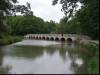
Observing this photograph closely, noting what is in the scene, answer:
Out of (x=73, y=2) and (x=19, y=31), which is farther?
(x=19, y=31)

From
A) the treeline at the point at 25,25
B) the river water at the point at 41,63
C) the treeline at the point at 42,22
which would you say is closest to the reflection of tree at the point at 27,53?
the river water at the point at 41,63

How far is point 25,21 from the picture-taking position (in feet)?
353

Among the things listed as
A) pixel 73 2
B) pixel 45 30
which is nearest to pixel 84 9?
pixel 73 2

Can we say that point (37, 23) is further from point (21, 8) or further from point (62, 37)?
point (21, 8)

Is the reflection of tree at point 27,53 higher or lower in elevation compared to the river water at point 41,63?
lower

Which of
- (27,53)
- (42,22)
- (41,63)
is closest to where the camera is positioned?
(41,63)

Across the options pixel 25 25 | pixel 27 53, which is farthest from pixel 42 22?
pixel 27 53

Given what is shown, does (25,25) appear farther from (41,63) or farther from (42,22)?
(41,63)

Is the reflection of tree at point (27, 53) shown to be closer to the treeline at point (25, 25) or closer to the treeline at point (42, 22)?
the treeline at point (42, 22)

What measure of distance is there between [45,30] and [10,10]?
82527mm

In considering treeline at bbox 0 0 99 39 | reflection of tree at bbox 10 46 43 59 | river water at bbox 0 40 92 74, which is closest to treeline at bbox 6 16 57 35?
treeline at bbox 0 0 99 39

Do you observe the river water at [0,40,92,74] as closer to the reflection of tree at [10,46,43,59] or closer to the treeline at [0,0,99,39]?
the reflection of tree at [10,46,43,59]

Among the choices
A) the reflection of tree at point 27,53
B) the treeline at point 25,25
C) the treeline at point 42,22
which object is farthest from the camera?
the treeline at point 25,25

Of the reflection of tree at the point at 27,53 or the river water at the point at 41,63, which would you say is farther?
the reflection of tree at the point at 27,53
